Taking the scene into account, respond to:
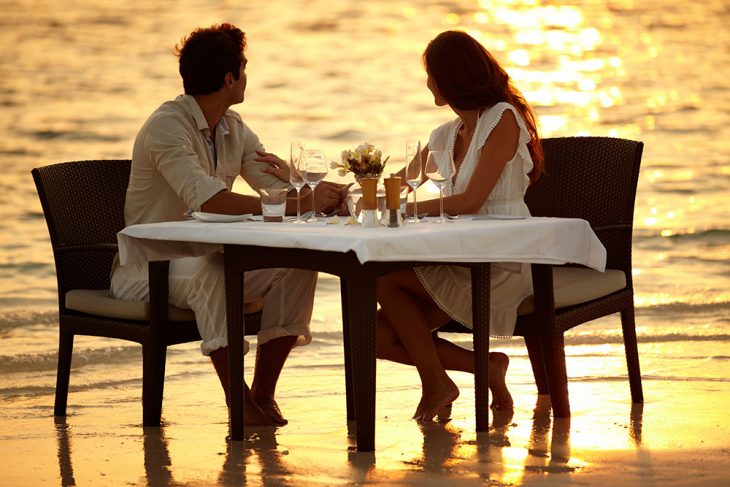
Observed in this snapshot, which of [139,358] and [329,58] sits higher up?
[329,58]

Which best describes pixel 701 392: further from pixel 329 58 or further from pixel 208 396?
pixel 329 58

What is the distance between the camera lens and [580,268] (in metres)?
4.48

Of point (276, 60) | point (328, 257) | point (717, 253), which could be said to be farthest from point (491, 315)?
point (276, 60)

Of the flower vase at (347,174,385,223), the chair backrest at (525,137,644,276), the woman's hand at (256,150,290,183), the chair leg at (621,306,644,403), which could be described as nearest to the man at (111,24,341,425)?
the woman's hand at (256,150,290,183)

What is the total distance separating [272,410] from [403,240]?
46.4 inches

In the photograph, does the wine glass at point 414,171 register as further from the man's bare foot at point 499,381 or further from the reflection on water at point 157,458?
the reflection on water at point 157,458

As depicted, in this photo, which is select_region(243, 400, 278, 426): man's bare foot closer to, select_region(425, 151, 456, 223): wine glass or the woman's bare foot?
the woman's bare foot

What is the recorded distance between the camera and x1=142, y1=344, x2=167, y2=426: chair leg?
4180 mm

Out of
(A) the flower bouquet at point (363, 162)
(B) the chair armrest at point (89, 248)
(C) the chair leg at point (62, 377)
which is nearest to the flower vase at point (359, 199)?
(A) the flower bouquet at point (363, 162)

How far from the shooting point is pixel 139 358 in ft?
20.3

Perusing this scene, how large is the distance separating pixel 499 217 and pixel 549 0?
15.7 m

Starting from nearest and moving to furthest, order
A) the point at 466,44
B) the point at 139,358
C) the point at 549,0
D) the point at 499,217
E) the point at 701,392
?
the point at 499,217, the point at 466,44, the point at 701,392, the point at 139,358, the point at 549,0

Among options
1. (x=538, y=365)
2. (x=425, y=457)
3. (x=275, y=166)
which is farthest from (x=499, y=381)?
(x=275, y=166)

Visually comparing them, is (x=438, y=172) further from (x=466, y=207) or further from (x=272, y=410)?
(x=272, y=410)
